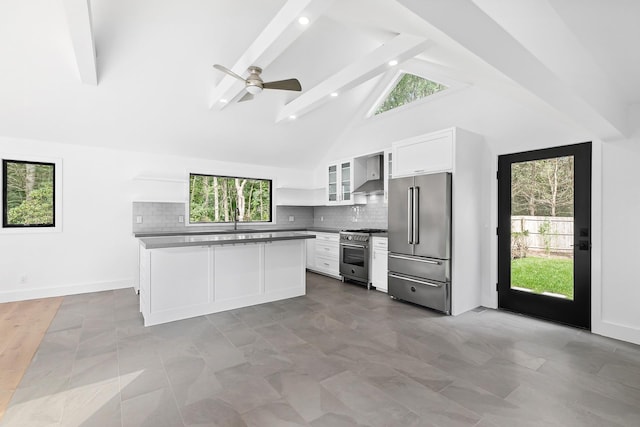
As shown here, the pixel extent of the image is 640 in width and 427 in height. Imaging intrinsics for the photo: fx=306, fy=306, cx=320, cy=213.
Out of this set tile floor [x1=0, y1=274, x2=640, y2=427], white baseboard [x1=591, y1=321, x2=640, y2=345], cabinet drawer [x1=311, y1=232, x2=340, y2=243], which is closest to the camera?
tile floor [x1=0, y1=274, x2=640, y2=427]

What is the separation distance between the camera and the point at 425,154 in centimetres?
416

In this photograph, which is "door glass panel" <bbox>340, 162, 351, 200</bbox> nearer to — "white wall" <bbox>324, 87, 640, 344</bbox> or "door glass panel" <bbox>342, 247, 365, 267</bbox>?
"door glass panel" <bbox>342, 247, 365, 267</bbox>

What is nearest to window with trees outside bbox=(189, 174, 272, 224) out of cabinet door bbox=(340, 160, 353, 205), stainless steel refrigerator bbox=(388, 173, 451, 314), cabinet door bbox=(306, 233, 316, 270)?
cabinet door bbox=(306, 233, 316, 270)

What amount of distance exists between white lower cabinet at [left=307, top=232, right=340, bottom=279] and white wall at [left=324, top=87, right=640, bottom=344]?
2.51 metres

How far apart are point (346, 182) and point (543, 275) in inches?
139

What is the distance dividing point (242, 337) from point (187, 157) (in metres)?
3.94

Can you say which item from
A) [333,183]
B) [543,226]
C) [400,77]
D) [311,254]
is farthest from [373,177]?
[543,226]

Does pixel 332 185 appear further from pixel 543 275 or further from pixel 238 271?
pixel 543 275

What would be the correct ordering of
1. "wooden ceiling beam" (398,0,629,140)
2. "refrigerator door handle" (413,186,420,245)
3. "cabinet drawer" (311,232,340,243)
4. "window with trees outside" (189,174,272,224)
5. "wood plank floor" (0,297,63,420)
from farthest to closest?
"window with trees outside" (189,174,272,224), "cabinet drawer" (311,232,340,243), "refrigerator door handle" (413,186,420,245), "wood plank floor" (0,297,63,420), "wooden ceiling beam" (398,0,629,140)

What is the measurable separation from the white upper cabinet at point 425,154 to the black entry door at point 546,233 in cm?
82

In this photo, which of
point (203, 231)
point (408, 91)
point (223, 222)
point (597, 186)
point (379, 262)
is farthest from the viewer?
point (223, 222)

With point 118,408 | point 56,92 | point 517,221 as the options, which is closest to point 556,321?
point 517,221

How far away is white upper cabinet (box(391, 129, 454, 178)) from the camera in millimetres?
3906

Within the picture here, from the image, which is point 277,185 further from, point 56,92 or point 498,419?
point 498,419
